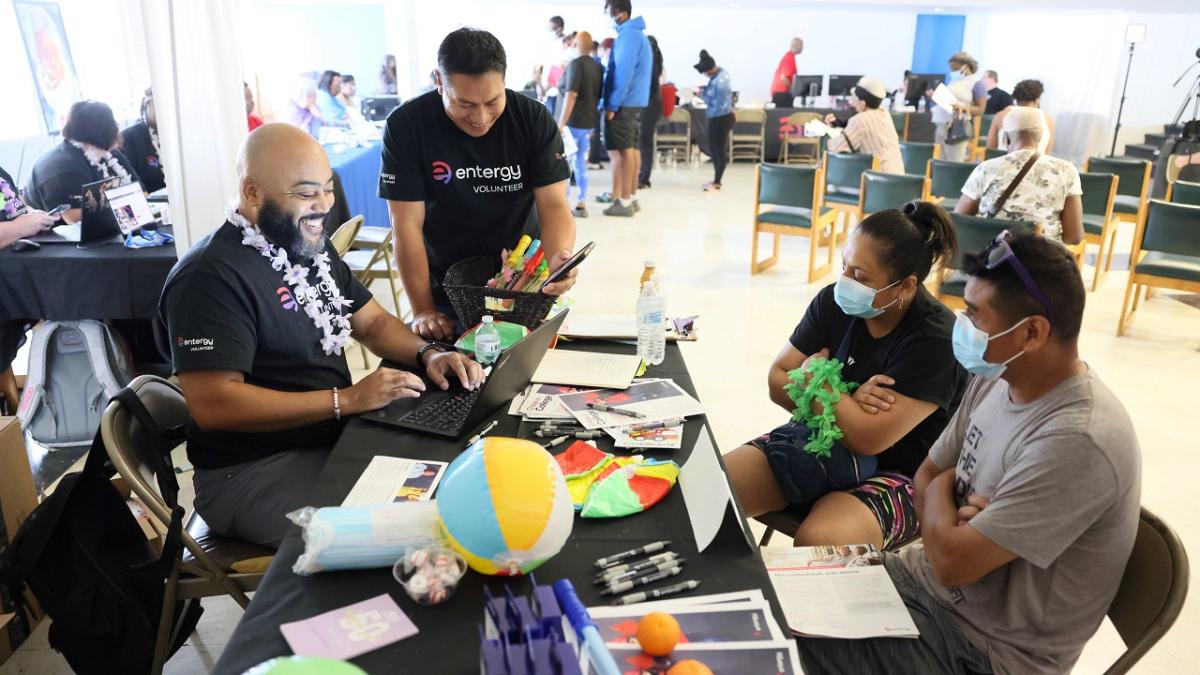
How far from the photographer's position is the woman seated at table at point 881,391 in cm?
188

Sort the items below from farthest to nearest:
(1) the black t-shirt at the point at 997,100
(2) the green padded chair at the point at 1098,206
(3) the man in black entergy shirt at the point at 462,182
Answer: (1) the black t-shirt at the point at 997,100, (2) the green padded chair at the point at 1098,206, (3) the man in black entergy shirt at the point at 462,182

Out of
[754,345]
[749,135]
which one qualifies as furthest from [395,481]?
[749,135]

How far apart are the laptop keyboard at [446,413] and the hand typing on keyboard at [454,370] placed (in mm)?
34

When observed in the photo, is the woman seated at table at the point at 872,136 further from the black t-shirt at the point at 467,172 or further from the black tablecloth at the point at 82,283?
the black tablecloth at the point at 82,283

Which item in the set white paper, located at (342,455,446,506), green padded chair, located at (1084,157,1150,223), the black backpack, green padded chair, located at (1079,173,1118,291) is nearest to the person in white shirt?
green padded chair, located at (1079,173,1118,291)

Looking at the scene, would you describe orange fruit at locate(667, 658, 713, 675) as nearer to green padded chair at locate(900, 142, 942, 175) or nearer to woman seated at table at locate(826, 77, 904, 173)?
woman seated at table at locate(826, 77, 904, 173)

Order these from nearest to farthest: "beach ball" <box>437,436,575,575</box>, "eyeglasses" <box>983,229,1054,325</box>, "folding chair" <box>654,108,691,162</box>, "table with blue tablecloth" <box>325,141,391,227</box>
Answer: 1. "beach ball" <box>437,436,575,575</box>
2. "eyeglasses" <box>983,229,1054,325</box>
3. "table with blue tablecloth" <box>325,141,391,227</box>
4. "folding chair" <box>654,108,691,162</box>

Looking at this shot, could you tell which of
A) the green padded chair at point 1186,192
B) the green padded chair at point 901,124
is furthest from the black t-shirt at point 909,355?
the green padded chair at point 901,124

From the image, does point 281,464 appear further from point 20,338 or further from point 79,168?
point 79,168

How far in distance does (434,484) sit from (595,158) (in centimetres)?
956

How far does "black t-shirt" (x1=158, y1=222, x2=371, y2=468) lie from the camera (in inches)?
68.5

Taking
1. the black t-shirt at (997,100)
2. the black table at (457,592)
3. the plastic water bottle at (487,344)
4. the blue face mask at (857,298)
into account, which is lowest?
the black table at (457,592)

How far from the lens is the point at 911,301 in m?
1.98

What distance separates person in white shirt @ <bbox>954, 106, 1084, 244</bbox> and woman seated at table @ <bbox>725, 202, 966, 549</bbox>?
109 inches
